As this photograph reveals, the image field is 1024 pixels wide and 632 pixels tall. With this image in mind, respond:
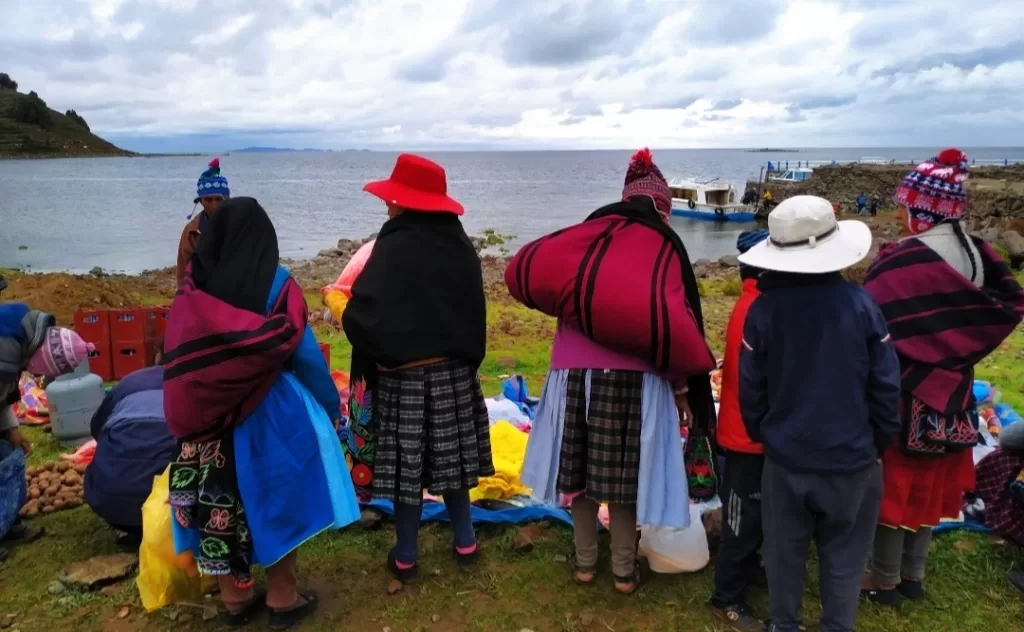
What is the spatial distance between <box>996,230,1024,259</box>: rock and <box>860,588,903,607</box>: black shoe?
58.8 ft

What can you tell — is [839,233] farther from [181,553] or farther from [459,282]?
[181,553]

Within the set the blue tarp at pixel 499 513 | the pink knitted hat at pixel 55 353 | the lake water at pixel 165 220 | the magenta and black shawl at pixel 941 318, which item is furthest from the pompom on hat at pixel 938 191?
the lake water at pixel 165 220

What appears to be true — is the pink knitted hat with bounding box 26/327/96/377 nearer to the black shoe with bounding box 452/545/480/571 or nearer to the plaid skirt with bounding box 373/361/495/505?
the plaid skirt with bounding box 373/361/495/505

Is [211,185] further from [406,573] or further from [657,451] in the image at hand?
[657,451]

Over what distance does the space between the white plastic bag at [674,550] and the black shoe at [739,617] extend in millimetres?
301

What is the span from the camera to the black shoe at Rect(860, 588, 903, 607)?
129 inches

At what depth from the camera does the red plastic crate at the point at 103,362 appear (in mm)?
6754

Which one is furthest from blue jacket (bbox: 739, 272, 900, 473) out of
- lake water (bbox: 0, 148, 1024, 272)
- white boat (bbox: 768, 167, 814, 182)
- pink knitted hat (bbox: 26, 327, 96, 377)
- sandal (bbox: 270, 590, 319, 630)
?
white boat (bbox: 768, 167, 814, 182)

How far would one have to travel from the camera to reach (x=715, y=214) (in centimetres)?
4112

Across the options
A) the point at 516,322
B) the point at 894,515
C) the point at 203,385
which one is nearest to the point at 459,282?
the point at 203,385

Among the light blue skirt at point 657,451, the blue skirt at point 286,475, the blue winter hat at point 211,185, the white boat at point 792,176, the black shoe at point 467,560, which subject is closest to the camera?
the blue skirt at point 286,475

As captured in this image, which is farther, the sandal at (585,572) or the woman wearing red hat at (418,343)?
the sandal at (585,572)

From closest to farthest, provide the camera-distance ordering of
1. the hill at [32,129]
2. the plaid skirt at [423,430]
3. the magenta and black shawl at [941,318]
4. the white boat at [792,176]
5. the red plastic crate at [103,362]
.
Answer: the magenta and black shawl at [941,318] < the plaid skirt at [423,430] < the red plastic crate at [103,362] < the white boat at [792,176] < the hill at [32,129]

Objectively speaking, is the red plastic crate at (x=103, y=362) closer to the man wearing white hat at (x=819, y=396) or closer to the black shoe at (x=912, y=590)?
the man wearing white hat at (x=819, y=396)
